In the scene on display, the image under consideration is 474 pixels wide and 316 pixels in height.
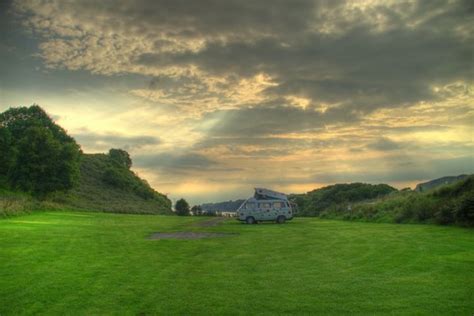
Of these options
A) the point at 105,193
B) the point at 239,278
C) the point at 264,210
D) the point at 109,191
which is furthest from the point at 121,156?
the point at 239,278

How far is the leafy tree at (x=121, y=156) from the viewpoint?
132825 millimetres

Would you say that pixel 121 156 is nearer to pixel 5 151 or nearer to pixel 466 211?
pixel 5 151

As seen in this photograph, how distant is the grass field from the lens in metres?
8.20

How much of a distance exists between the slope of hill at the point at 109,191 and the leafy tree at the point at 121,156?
802cm

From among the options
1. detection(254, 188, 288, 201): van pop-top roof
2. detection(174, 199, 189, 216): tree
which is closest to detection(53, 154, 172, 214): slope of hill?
detection(174, 199, 189, 216): tree

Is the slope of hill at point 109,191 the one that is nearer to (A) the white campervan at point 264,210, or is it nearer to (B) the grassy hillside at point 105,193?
(B) the grassy hillside at point 105,193

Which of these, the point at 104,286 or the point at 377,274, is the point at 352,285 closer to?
the point at 377,274

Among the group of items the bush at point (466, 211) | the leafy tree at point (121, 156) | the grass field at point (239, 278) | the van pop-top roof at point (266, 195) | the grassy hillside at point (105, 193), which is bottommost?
the grass field at point (239, 278)

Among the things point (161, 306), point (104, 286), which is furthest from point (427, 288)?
point (104, 286)

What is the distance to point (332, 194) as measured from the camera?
289 ft

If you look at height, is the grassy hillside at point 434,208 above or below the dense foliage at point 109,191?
below

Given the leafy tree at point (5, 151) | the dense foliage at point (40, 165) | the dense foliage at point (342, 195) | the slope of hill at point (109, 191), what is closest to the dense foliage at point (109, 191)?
the slope of hill at point (109, 191)

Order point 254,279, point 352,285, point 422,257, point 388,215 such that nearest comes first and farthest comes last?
1. point 352,285
2. point 254,279
3. point 422,257
4. point 388,215

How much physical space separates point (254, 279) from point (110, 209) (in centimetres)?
6215
